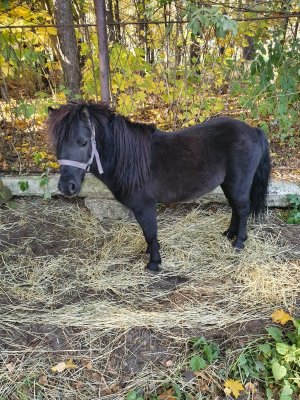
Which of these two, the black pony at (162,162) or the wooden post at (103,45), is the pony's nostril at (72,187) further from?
the wooden post at (103,45)

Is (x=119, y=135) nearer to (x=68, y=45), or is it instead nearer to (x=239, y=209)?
(x=239, y=209)

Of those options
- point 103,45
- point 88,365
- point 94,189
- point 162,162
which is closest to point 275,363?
point 88,365

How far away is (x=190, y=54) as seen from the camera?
148 inches

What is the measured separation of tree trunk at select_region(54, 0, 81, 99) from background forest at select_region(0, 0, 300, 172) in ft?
0.04

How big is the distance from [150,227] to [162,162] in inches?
20.9

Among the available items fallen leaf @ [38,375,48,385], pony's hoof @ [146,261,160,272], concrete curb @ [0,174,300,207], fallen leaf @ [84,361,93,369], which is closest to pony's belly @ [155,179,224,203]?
pony's hoof @ [146,261,160,272]

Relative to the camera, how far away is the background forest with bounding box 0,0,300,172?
135 inches

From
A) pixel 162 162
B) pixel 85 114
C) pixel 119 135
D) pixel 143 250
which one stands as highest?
pixel 85 114

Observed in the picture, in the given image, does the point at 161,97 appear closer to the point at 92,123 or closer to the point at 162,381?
the point at 92,123

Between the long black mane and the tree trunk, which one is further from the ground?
the tree trunk

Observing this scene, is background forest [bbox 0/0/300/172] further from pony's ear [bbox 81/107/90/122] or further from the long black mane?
pony's ear [bbox 81/107/90/122]

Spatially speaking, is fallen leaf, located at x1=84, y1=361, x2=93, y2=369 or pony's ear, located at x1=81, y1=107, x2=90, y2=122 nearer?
fallen leaf, located at x1=84, y1=361, x2=93, y2=369

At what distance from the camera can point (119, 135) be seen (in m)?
2.46

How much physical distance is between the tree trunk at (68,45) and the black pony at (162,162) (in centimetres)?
165
